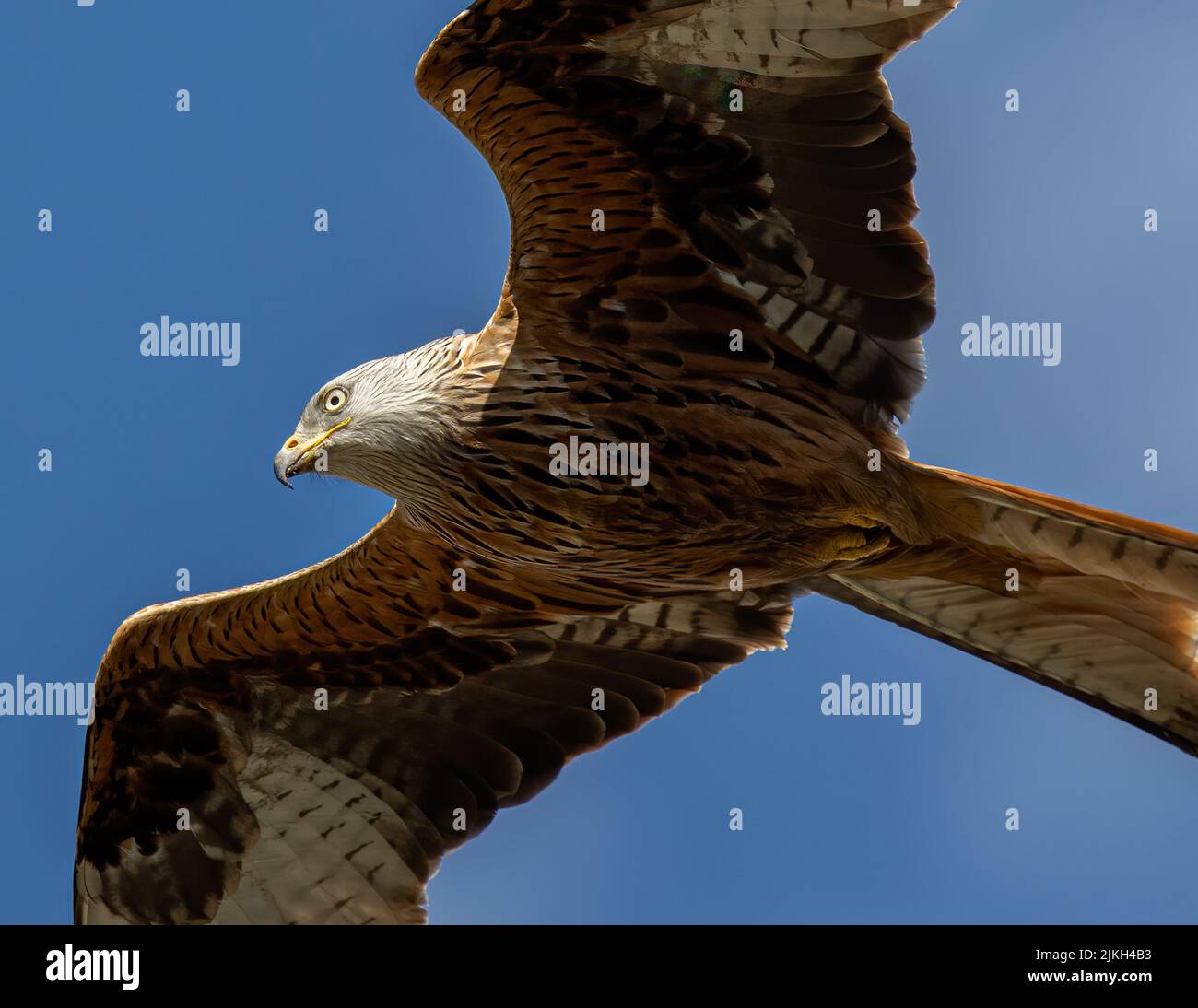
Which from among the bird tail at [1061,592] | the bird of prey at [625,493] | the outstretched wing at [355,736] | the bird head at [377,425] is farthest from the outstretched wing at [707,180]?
the outstretched wing at [355,736]

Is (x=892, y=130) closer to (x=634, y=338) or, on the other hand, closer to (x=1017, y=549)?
(x=634, y=338)

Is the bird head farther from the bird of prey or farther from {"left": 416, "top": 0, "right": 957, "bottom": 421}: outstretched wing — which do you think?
{"left": 416, "top": 0, "right": 957, "bottom": 421}: outstretched wing

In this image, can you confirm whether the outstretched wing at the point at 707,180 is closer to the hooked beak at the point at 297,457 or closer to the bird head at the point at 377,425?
the bird head at the point at 377,425

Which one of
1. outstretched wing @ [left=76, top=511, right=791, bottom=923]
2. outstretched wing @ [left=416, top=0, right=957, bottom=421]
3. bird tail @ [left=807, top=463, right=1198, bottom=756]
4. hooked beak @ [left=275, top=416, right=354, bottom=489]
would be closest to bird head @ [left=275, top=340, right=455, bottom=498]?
hooked beak @ [left=275, top=416, right=354, bottom=489]

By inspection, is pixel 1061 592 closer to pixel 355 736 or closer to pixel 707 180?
pixel 707 180
